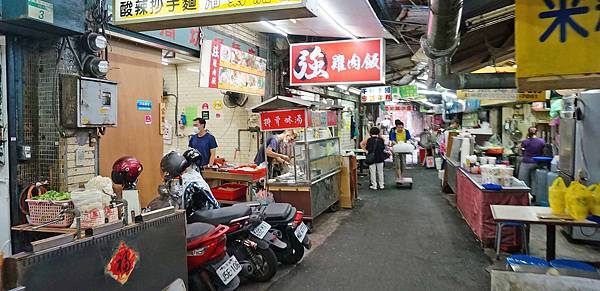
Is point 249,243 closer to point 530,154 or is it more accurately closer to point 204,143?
point 204,143

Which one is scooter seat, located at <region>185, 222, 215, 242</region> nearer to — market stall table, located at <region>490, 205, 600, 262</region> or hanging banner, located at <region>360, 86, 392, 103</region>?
market stall table, located at <region>490, 205, 600, 262</region>

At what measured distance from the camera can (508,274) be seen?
9.66ft

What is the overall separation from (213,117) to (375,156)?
4.91 metres

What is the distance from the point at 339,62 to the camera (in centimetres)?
881

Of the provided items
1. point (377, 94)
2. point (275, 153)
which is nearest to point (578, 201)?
point (275, 153)

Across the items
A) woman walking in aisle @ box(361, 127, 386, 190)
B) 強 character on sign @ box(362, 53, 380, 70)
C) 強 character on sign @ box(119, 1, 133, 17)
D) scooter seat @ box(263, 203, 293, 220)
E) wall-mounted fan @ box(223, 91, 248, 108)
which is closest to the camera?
強 character on sign @ box(119, 1, 133, 17)

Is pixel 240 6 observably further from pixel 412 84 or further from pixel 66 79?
pixel 412 84

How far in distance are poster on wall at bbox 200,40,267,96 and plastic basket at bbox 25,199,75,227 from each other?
343cm

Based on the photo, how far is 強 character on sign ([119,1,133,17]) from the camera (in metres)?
4.09

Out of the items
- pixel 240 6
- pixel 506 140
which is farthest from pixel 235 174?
pixel 506 140

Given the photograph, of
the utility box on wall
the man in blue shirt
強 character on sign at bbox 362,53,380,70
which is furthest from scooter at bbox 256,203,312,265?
強 character on sign at bbox 362,53,380,70

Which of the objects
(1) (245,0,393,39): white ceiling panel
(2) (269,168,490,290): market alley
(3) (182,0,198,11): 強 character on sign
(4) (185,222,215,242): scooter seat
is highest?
(1) (245,0,393,39): white ceiling panel

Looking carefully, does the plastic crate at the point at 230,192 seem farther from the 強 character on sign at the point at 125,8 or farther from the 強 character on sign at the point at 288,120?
the 強 character on sign at the point at 125,8

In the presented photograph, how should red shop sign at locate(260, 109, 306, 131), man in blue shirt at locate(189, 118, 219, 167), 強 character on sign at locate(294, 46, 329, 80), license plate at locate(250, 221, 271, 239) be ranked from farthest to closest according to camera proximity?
強 character on sign at locate(294, 46, 329, 80), man in blue shirt at locate(189, 118, 219, 167), red shop sign at locate(260, 109, 306, 131), license plate at locate(250, 221, 271, 239)
